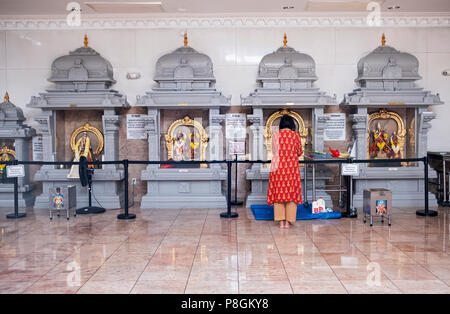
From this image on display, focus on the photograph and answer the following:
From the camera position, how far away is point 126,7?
8.13 m

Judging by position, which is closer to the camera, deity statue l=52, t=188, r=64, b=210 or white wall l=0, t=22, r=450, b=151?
deity statue l=52, t=188, r=64, b=210

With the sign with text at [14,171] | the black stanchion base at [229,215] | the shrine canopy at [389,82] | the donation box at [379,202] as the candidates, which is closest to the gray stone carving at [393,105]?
the shrine canopy at [389,82]

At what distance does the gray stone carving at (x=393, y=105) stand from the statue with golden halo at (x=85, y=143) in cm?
484

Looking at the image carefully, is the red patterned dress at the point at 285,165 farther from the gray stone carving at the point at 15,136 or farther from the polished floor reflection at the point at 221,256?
the gray stone carving at the point at 15,136

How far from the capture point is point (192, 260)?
14.9ft

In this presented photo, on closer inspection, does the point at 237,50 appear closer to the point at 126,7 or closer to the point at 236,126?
the point at 236,126

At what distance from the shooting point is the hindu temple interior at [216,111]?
23.3ft

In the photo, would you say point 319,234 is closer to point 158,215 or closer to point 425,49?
point 158,215

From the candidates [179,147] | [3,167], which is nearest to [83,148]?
[3,167]

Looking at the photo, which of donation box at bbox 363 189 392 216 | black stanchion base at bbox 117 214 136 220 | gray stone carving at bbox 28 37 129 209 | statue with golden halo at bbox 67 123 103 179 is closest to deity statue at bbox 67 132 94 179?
statue with golden halo at bbox 67 123 103 179

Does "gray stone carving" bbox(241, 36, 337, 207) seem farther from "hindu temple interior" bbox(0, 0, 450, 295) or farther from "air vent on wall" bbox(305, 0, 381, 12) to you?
"air vent on wall" bbox(305, 0, 381, 12)

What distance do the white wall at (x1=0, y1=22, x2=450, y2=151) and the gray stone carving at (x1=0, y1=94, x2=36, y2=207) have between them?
53 cm

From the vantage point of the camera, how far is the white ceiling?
7.82 meters

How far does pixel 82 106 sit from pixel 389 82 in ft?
18.8
